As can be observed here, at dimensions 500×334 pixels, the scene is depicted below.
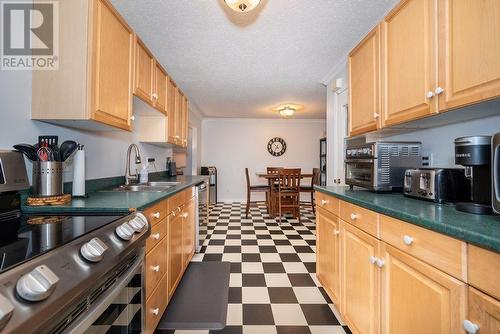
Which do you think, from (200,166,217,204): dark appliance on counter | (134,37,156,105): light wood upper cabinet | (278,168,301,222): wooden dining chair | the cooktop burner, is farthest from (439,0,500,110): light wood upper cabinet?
(200,166,217,204): dark appliance on counter

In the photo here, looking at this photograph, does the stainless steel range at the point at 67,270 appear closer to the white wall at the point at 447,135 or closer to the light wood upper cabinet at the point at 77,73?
the light wood upper cabinet at the point at 77,73

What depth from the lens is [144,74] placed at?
1.95 m

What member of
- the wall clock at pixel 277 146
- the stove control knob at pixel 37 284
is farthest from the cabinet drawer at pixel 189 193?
the wall clock at pixel 277 146

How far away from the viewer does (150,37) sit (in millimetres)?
2135

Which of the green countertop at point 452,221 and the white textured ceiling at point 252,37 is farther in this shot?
the white textured ceiling at point 252,37

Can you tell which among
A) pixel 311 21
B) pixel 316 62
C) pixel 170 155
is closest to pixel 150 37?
pixel 311 21

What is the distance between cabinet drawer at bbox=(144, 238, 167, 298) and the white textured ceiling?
5.37 ft

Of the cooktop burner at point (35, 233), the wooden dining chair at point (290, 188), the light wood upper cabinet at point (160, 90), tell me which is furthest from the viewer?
the wooden dining chair at point (290, 188)

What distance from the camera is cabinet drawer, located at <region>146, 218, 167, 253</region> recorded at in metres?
1.26

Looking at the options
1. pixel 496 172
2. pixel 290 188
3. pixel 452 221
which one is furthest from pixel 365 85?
pixel 290 188

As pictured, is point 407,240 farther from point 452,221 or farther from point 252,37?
point 252,37

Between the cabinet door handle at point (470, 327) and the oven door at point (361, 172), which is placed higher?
the oven door at point (361, 172)

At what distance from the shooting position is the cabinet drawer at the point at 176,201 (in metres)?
1.70

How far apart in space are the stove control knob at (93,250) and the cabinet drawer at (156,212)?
511 millimetres
